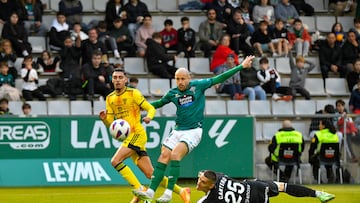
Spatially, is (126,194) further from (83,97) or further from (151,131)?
(83,97)

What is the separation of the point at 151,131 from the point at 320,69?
7.38m

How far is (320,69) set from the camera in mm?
27828

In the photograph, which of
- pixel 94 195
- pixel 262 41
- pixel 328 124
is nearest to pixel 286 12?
pixel 262 41

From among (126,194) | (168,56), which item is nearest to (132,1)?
(168,56)

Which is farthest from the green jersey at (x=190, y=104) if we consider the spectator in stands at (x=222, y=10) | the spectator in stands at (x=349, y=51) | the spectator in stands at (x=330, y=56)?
the spectator in stands at (x=349, y=51)

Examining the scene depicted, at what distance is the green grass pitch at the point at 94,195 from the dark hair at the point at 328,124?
167 centimetres

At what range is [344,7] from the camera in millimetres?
29734

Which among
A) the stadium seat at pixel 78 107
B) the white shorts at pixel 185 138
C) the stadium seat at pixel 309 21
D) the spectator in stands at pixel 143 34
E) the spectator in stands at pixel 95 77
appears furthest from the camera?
the stadium seat at pixel 309 21

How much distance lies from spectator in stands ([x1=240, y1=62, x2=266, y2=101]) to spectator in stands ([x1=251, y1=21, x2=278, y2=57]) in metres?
1.46

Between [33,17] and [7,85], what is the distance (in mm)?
3241

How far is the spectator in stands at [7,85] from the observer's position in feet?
78.9

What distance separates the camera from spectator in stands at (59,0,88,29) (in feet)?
88.1

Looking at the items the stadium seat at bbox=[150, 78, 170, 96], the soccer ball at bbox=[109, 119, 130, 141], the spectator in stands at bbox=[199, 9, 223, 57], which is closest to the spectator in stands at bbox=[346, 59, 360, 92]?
the spectator in stands at bbox=[199, 9, 223, 57]

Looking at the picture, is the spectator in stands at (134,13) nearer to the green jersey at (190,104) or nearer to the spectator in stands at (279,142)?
the spectator in stands at (279,142)
